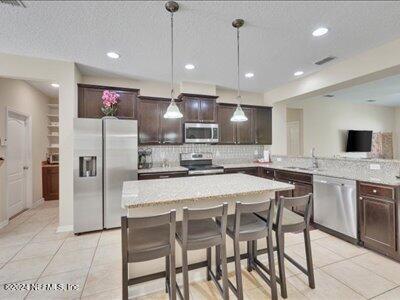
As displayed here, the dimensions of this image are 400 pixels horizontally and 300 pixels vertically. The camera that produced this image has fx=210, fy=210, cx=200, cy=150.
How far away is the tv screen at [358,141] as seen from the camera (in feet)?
22.5

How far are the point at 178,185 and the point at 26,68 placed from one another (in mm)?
3158

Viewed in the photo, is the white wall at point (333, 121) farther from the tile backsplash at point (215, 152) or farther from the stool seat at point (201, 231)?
the stool seat at point (201, 231)

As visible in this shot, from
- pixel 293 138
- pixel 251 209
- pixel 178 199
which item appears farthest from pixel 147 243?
pixel 293 138

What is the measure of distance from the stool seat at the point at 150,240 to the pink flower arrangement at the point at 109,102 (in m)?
2.64

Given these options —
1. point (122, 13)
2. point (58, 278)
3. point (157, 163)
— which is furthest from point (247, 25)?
point (58, 278)

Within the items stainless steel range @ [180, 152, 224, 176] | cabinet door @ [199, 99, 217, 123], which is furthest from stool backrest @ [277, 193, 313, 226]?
cabinet door @ [199, 99, 217, 123]

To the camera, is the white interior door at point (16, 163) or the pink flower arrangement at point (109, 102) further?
the white interior door at point (16, 163)

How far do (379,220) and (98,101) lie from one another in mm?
4735

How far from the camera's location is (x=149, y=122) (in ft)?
14.3

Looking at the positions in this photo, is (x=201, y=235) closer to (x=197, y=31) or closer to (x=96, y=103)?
(x=197, y=31)

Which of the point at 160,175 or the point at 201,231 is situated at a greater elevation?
the point at 160,175

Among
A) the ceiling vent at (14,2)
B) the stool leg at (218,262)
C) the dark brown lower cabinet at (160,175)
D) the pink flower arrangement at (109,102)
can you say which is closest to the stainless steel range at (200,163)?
the dark brown lower cabinet at (160,175)

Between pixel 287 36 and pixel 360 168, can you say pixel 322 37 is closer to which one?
pixel 287 36

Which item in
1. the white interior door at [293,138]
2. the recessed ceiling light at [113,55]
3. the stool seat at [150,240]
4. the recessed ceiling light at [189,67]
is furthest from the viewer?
the white interior door at [293,138]
